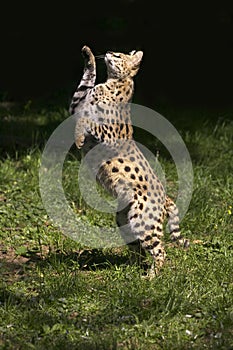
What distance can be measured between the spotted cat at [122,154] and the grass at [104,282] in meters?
0.31

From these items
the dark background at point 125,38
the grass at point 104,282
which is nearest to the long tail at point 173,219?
the grass at point 104,282

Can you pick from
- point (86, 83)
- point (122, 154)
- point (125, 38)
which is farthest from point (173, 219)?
point (125, 38)

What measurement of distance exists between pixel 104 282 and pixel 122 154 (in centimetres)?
108

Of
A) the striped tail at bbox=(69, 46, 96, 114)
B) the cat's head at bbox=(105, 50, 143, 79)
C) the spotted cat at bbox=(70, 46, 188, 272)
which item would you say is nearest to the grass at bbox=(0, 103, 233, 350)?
the spotted cat at bbox=(70, 46, 188, 272)

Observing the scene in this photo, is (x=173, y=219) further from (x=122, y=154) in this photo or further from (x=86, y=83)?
(x=86, y=83)

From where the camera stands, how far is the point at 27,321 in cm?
514

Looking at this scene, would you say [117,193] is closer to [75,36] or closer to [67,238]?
[67,238]

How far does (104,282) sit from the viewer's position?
5.89m

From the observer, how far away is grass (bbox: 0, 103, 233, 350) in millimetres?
4980

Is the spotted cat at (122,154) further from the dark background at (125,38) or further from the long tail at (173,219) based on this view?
the dark background at (125,38)

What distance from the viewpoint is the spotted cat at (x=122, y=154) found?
607cm

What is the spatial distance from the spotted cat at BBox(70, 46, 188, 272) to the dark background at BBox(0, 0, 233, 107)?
5850mm

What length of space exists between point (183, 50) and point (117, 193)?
22.9ft

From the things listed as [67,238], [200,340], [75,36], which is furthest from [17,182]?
[75,36]
